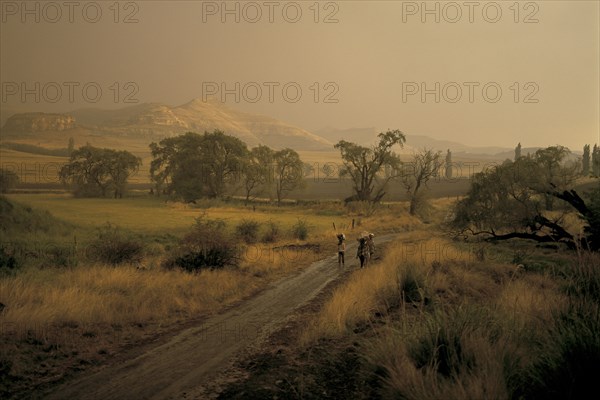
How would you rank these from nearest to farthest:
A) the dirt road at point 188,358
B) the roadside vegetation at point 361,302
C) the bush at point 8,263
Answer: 1. the roadside vegetation at point 361,302
2. the dirt road at point 188,358
3. the bush at point 8,263

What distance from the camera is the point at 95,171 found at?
81.6 m

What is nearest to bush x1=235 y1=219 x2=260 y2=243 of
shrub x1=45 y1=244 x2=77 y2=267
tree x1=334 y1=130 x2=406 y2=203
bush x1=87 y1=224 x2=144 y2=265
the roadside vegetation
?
the roadside vegetation

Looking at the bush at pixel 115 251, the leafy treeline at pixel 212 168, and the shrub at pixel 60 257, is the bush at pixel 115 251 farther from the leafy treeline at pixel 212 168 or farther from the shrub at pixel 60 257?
the leafy treeline at pixel 212 168

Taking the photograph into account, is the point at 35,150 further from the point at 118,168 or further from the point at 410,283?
the point at 410,283

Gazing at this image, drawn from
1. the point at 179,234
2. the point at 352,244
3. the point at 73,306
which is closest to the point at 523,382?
the point at 73,306

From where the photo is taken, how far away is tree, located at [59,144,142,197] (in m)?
Result: 80.3

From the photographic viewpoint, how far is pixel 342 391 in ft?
19.3

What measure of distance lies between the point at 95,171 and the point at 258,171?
3855 cm

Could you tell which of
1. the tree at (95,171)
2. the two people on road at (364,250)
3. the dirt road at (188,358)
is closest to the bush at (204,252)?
the dirt road at (188,358)

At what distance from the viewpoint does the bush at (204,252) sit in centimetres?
1719

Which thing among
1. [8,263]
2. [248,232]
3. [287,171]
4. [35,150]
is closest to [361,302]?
[8,263]

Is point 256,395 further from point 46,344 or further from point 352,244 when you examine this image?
point 352,244

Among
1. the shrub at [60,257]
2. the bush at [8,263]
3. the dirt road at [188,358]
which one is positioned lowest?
the dirt road at [188,358]

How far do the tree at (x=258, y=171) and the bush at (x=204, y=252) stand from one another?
177 ft
